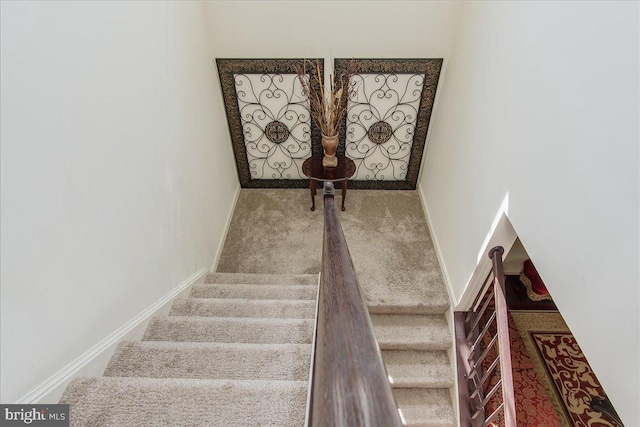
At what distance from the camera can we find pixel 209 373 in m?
1.53

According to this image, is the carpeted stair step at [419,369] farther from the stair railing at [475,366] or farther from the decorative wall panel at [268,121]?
the decorative wall panel at [268,121]

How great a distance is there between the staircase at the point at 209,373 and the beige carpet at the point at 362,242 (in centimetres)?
119

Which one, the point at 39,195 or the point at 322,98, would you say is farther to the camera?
the point at 322,98

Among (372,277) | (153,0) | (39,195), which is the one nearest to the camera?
(39,195)

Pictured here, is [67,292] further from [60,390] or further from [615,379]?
[615,379]

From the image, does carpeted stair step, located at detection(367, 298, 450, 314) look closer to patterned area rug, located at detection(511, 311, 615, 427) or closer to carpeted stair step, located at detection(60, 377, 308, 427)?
patterned area rug, located at detection(511, 311, 615, 427)

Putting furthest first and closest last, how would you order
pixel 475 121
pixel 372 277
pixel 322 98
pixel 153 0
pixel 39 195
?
pixel 322 98, pixel 372 277, pixel 475 121, pixel 153 0, pixel 39 195

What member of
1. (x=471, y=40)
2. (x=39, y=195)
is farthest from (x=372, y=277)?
(x=39, y=195)

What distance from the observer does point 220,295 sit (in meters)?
2.65

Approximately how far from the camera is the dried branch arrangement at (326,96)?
11.2 ft

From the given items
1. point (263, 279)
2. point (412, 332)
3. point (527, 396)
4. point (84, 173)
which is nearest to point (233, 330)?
point (84, 173)

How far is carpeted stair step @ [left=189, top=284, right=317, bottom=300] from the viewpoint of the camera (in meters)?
2.54

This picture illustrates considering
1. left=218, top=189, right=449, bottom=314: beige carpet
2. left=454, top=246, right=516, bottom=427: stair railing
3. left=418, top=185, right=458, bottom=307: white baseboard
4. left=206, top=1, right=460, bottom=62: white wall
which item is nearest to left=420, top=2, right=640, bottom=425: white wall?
left=454, top=246, right=516, bottom=427: stair railing

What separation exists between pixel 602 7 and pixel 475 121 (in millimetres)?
1292
